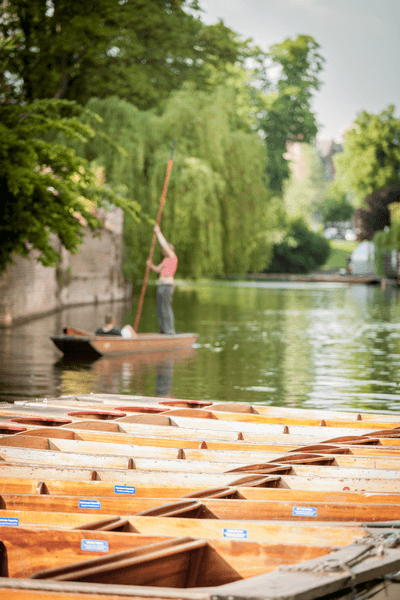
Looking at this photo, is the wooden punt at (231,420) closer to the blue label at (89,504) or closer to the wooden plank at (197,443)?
the wooden plank at (197,443)

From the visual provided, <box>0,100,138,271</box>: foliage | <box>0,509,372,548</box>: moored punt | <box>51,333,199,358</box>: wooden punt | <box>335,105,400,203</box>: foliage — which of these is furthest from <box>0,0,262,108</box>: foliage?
<box>335,105,400,203</box>: foliage

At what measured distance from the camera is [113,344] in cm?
1520

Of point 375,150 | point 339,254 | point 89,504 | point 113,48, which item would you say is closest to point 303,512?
point 89,504

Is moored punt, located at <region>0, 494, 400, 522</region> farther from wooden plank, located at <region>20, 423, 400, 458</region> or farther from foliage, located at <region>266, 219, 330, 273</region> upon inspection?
foliage, located at <region>266, 219, 330, 273</region>

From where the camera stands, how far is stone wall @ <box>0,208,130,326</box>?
21.1 metres

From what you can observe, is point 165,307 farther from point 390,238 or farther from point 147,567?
point 390,238

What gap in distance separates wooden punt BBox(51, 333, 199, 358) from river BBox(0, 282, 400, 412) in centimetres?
19

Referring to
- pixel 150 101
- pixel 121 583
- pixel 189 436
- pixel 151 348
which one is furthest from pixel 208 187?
pixel 121 583

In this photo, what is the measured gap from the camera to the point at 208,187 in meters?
29.6

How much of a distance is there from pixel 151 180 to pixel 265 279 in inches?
1551

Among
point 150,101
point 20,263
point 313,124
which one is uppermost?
point 313,124

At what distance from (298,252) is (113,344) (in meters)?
59.8

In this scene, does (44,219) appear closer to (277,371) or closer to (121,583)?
(277,371)

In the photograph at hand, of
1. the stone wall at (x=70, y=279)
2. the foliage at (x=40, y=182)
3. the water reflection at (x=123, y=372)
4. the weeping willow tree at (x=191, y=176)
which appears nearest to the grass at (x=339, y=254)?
the weeping willow tree at (x=191, y=176)
